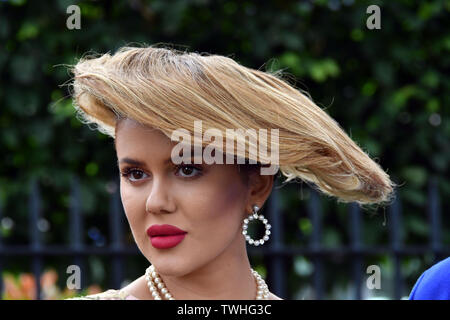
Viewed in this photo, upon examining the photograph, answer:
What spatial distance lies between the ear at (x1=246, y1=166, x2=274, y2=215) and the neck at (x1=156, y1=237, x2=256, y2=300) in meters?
0.10

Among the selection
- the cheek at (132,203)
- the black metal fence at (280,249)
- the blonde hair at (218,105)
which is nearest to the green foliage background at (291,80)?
the black metal fence at (280,249)

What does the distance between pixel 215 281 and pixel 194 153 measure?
36 cm

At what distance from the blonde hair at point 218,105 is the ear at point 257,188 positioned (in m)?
0.07

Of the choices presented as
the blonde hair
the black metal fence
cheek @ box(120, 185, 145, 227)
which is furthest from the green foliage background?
cheek @ box(120, 185, 145, 227)

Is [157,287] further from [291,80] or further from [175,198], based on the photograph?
[291,80]

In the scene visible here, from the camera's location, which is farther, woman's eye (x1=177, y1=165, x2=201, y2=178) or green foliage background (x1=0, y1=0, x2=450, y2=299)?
green foliage background (x1=0, y1=0, x2=450, y2=299)

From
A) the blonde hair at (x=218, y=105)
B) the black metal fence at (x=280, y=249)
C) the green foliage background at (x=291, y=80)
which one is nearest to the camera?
the blonde hair at (x=218, y=105)

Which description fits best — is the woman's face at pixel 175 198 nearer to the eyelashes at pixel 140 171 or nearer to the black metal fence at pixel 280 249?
the eyelashes at pixel 140 171

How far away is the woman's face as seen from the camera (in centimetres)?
199

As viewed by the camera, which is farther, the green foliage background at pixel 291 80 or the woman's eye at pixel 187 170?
the green foliage background at pixel 291 80

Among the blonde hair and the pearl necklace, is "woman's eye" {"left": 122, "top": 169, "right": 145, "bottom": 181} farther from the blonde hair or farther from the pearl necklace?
the pearl necklace

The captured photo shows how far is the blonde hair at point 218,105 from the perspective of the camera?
6.39 ft

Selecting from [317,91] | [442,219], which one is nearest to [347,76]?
[317,91]

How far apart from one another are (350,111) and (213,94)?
2392 mm
